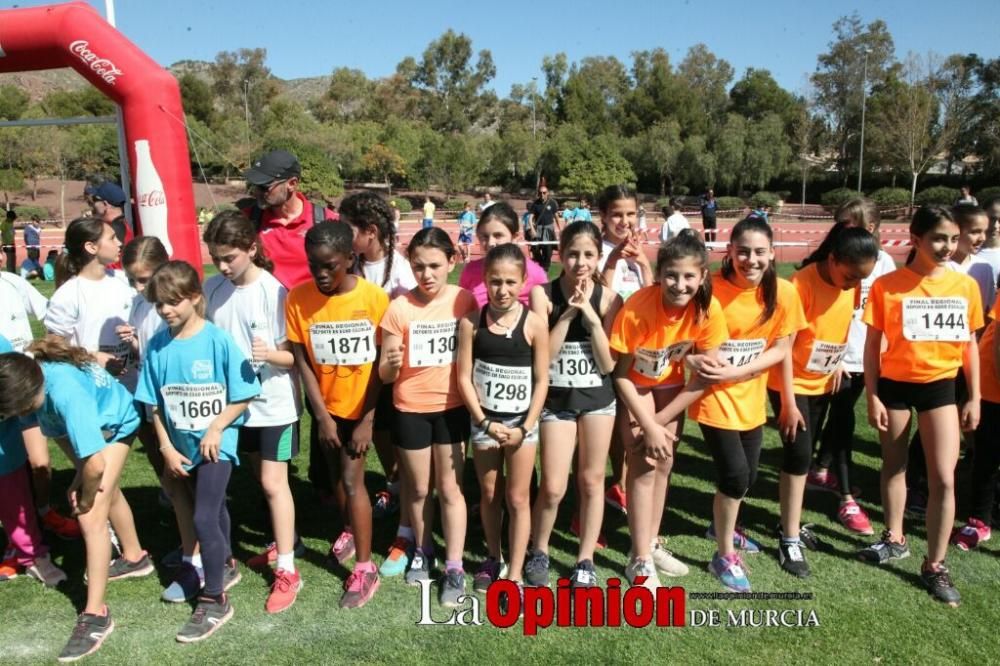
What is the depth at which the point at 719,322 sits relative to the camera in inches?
126

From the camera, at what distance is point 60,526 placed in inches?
162

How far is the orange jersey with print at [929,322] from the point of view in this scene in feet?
11.1

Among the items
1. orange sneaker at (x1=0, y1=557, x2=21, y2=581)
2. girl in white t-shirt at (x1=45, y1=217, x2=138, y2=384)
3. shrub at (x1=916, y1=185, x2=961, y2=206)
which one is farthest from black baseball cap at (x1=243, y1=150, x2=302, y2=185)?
shrub at (x1=916, y1=185, x2=961, y2=206)

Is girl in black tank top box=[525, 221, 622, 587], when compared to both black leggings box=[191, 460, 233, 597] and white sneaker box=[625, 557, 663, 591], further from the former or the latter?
black leggings box=[191, 460, 233, 597]

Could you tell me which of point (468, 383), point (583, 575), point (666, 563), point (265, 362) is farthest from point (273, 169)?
point (666, 563)

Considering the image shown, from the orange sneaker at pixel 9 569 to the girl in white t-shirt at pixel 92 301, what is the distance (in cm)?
107

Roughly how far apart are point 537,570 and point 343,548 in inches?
41.7

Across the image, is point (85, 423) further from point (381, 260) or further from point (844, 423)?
point (844, 423)

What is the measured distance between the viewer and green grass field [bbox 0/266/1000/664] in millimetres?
3012

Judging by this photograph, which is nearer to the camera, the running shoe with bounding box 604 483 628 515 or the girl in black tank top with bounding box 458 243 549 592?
the girl in black tank top with bounding box 458 243 549 592

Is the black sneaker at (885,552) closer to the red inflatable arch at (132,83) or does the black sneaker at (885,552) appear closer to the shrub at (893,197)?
the red inflatable arch at (132,83)

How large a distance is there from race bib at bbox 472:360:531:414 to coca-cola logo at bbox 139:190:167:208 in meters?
A: 5.23

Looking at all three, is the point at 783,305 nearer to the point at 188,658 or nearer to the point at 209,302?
the point at 209,302

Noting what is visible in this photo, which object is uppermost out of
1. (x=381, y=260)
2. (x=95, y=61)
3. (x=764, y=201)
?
(x=95, y=61)
